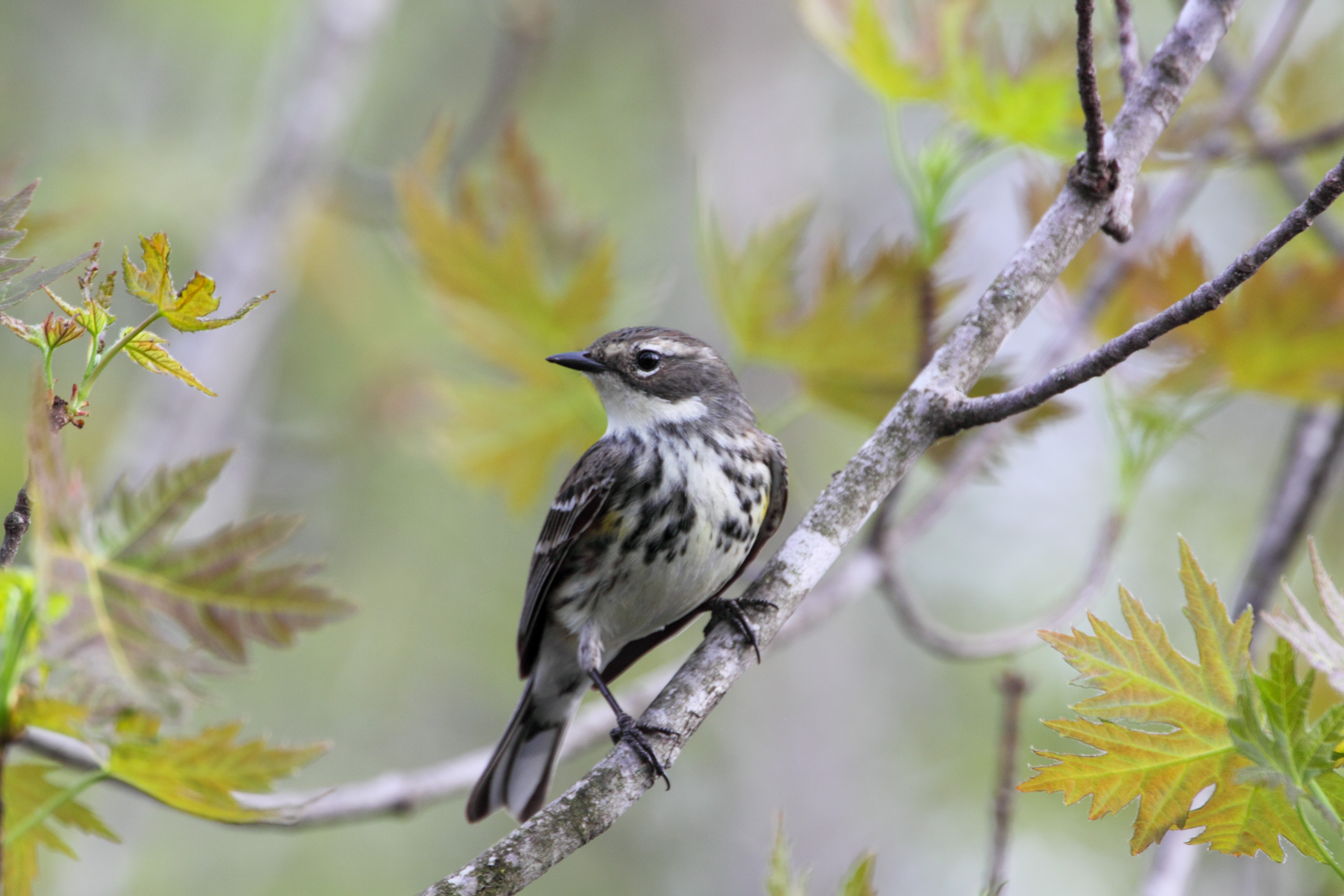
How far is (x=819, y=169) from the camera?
9.51 metres

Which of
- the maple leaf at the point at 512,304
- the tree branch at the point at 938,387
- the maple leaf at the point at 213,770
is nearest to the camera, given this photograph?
the maple leaf at the point at 213,770

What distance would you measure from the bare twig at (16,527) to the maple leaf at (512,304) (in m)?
2.01

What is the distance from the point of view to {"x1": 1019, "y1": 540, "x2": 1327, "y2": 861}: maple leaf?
1807mm

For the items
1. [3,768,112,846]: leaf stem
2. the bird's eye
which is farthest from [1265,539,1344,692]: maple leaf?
the bird's eye

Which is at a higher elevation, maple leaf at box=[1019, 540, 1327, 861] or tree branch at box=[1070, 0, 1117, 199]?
tree branch at box=[1070, 0, 1117, 199]

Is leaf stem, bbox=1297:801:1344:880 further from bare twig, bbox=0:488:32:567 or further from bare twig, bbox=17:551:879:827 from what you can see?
bare twig, bbox=0:488:32:567

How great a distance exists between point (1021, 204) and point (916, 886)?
265 inches

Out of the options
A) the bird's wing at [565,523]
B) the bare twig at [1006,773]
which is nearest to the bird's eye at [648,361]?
the bird's wing at [565,523]

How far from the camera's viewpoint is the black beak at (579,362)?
382 cm

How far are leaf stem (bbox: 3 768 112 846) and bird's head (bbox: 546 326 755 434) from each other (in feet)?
7.96

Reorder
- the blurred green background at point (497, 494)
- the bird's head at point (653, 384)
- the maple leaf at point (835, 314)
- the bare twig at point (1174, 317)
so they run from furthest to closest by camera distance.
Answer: the blurred green background at point (497, 494) → the bird's head at point (653, 384) → the maple leaf at point (835, 314) → the bare twig at point (1174, 317)

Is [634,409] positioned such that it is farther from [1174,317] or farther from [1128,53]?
[1174,317]

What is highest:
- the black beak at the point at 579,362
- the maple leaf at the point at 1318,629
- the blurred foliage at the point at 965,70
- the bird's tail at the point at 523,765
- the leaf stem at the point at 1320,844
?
the blurred foliage at the point at 965,70

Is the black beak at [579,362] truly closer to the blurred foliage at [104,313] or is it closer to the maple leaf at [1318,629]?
the blurred foliage at [104,313]
